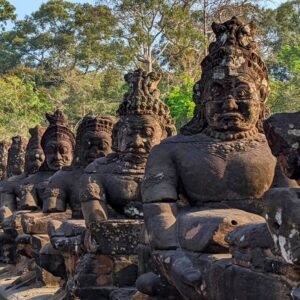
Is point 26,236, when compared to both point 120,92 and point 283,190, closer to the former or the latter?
point 283,190

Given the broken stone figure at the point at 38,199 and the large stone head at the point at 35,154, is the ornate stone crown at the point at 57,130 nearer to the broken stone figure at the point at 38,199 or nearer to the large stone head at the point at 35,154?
the broken stone figure at the point at 38,199

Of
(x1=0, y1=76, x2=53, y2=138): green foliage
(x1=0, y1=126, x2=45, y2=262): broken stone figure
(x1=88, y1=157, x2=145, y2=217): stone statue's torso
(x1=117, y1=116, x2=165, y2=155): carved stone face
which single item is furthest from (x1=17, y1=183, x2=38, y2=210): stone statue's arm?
(x1=0, y1=76, x2=53, y2=138): green foliage

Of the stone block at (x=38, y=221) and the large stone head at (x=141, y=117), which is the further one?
the stone block at (x=38, y=221)

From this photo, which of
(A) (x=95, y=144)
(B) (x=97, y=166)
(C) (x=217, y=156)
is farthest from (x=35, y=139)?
(C) (x=217, y=156)

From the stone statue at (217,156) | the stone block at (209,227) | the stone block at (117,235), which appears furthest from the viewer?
the stone block at (117,235)

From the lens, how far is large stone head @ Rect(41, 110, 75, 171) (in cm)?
1003

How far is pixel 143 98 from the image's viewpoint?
686 cm

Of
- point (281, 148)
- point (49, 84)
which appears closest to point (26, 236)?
point (281, 148)

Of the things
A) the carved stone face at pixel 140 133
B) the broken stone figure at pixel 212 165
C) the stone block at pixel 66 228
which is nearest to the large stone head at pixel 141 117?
the carved stone face at pixel 140 133

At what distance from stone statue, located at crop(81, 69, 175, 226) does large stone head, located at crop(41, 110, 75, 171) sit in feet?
10.1

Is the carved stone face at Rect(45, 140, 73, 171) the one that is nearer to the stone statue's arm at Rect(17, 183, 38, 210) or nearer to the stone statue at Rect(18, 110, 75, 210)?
the stone statue at Rect(18, 110, 75, 210)

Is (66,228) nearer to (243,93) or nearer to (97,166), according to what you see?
(97,166)

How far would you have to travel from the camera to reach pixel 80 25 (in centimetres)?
3859

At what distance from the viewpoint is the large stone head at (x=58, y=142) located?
Answer: 10031mm
